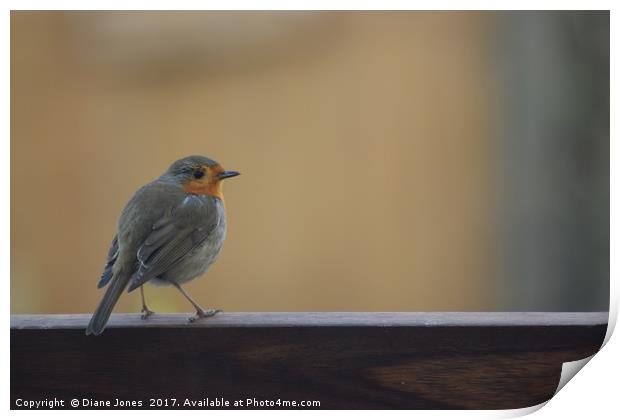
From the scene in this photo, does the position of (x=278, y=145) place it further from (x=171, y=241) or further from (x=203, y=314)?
(x=203, y=314)

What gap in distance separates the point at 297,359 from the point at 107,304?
290mm

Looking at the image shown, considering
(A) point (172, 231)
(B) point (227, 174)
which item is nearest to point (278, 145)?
(B) point (227, 174)

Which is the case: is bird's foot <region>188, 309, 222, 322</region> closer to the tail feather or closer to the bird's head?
the tail feather

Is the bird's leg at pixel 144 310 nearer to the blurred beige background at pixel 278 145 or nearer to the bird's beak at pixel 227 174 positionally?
the blurred beige background at pixel 278 145

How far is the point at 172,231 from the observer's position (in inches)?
60.1

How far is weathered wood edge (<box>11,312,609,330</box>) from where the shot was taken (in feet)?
4.42

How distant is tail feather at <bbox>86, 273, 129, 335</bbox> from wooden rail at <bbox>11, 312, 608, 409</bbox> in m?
0.03

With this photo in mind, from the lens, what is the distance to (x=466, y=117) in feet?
5.68

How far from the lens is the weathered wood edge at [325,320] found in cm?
135

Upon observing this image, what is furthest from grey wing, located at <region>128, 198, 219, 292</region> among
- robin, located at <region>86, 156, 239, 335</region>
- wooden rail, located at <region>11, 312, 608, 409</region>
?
wooden rail, located at <region>11, 312, 608, 409</region>

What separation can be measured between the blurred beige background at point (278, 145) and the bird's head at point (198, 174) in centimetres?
2

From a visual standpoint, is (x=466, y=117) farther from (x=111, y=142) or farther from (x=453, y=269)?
(x=111, y=142)
